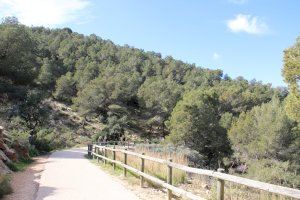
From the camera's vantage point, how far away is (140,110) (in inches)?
3371

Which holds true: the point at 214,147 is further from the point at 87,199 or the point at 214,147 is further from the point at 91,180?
the point at 87,199

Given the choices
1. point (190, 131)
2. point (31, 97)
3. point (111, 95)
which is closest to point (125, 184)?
point (31, 97)

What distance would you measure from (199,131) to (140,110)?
38139mm

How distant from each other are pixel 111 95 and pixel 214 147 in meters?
35.8

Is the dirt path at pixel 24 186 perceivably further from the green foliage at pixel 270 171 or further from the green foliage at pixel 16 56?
the green foliage at pixel 16 56

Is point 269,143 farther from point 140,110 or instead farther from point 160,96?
point 140,110

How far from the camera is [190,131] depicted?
47.9 metres

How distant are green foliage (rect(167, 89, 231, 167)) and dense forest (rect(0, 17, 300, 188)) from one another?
0.11 metres

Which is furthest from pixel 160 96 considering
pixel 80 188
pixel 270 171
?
pixel 80 188

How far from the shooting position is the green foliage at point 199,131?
47.6 meters

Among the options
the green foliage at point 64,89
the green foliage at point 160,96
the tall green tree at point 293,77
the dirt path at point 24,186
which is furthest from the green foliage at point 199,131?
the green foliage at point 64,89

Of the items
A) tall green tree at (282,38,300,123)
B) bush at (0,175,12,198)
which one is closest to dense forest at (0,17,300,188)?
tall green tree at (282,38,300,123)

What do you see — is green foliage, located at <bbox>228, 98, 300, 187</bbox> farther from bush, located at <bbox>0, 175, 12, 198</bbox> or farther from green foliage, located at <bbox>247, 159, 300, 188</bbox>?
bush, located at <bbox>0, 175, 12, 198</bbox>

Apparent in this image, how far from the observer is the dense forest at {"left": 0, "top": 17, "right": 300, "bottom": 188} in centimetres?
3738
